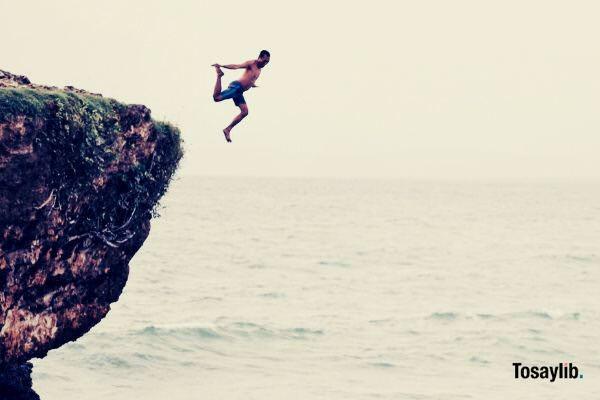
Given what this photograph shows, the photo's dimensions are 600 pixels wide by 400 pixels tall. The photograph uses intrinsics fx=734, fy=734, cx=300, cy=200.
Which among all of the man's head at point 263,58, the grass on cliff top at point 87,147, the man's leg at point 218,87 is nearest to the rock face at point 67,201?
the grass on cliff top at point 87,147

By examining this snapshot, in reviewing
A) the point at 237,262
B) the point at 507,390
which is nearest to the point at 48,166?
the point at 507,390

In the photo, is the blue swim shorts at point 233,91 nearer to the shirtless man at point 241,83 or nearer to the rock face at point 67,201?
the shirtless man at point 241,83

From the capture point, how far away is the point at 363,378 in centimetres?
2255

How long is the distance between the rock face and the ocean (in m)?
1.06

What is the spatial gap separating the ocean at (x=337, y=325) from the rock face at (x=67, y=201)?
3.47 feet

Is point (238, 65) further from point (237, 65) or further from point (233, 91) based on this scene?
point (233, 91)

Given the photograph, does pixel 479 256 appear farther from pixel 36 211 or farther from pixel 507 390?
pixel 36 211

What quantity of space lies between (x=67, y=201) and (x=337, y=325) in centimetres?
2135

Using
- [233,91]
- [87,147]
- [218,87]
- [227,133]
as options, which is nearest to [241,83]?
[233,91]

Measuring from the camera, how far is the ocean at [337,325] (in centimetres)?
2158

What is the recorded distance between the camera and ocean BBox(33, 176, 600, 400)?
70.8 feet

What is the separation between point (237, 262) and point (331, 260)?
7.16m

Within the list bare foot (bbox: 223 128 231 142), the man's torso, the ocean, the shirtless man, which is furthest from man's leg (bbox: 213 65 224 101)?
the ocean

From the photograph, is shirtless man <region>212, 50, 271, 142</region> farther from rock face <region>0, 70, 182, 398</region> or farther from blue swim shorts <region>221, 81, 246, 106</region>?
rock face <region>0, 70, 182, 398</region>
